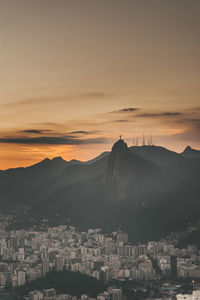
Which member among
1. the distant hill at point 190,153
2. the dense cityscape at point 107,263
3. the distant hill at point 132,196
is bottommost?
the dense cityscape at point 107,263

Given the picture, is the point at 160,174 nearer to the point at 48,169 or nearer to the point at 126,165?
the point at 126,165

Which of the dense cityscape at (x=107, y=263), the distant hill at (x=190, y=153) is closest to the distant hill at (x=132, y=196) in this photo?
the distant hill at (x=190, y=153)

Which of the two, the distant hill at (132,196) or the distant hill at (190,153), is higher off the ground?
the distant hill at (190,153)

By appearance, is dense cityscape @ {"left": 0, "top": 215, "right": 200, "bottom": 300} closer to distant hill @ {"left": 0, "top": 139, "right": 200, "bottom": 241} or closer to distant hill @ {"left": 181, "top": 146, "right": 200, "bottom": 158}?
distant hill @ {"left": 0, "top": 139, "right": 200, "bottom": 241}

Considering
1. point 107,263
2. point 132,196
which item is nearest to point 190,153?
point 132,196

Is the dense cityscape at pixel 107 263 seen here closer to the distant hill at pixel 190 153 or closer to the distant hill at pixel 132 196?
the distant hill at pixel 132 196

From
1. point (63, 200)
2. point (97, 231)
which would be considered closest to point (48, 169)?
point (63, 200)

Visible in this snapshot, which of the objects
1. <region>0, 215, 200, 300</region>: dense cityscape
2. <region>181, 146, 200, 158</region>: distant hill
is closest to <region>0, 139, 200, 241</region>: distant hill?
<region>181, 146, 200, 158</region>: distant hill

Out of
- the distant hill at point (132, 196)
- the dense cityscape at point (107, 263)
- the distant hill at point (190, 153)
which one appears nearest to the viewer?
the dense cityscape at point (107, 263)
